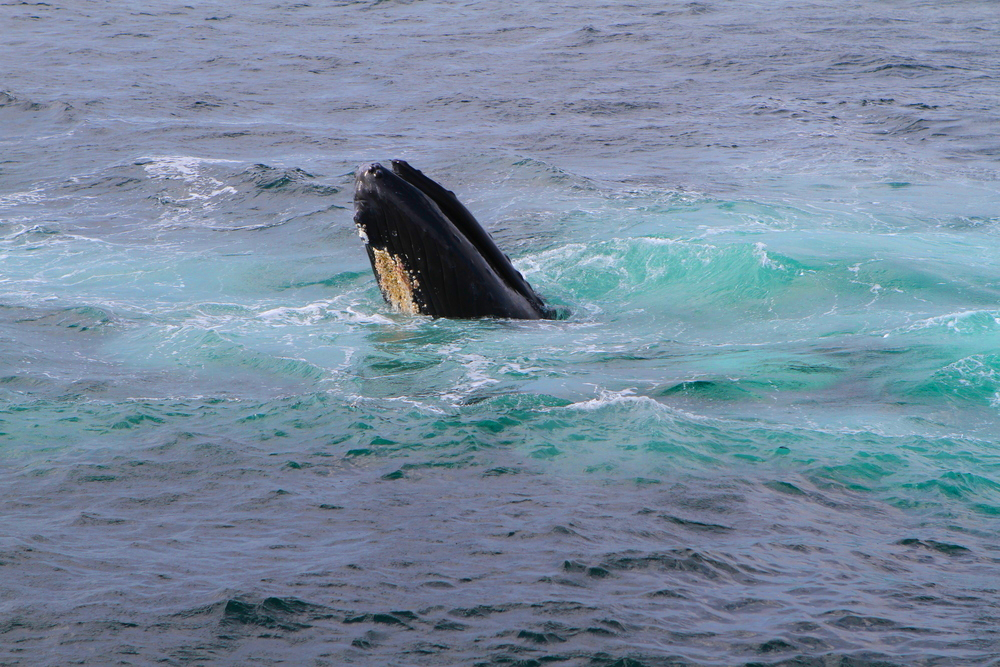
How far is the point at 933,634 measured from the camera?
204 inches

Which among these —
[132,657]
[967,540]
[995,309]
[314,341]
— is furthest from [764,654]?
[995,309]

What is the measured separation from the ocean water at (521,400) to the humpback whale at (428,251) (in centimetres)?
24

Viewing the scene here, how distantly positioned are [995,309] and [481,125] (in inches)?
566

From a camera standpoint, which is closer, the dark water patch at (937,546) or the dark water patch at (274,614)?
the dark water patch at (274,614)

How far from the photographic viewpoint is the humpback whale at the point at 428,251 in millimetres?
9711

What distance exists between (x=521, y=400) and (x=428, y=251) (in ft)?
6.62

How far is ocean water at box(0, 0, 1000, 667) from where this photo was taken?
5.34 meters

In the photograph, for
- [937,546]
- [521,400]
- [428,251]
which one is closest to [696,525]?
[937,546]

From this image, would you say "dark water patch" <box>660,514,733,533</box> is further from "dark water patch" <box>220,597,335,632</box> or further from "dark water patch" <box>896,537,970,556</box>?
"dark water patch" <box>220,597,335,632</box>

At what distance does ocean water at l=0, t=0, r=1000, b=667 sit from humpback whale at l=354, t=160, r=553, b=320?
0.24 metres

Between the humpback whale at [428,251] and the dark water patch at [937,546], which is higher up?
the humpback whale at [428,251]

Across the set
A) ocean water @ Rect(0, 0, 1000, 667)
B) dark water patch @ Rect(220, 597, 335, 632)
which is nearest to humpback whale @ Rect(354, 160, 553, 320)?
ocean water @ Rect(0, 0, 1000, 667)

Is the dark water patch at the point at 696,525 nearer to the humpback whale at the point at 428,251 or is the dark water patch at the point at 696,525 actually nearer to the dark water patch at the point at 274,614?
the dark water patch at the point at 274,614

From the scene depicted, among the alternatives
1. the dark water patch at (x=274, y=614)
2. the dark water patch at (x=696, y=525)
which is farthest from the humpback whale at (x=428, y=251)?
the dark water patch at (x=274, y=614)
